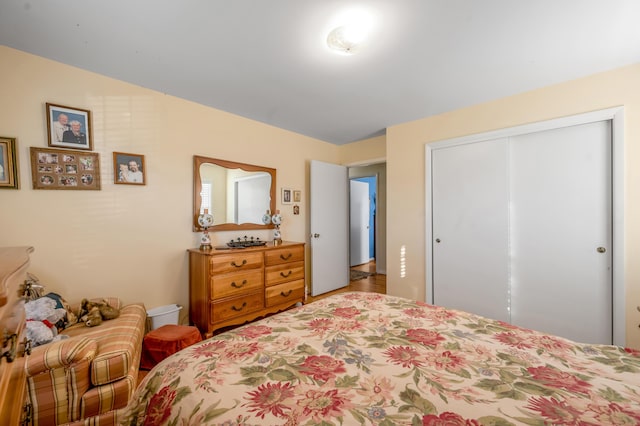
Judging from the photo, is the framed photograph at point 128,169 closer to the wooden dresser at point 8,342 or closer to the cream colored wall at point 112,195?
the cream colored wall at point 112,195

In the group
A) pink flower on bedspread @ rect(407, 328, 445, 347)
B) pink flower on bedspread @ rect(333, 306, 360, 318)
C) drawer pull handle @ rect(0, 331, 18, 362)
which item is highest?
drawer pull handle @ rect(0, 331, 18, 362)

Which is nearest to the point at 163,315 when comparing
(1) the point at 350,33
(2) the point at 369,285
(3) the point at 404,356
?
(3) the point at 404,356

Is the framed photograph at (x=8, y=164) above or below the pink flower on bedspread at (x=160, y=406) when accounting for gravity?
above

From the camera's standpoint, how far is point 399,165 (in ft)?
10.9

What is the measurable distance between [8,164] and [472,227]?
405 cm

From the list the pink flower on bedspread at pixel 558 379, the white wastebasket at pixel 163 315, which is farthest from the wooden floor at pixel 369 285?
the pink flower on bedspread at pixel 558 379

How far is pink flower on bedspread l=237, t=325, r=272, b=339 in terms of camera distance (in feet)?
3.79

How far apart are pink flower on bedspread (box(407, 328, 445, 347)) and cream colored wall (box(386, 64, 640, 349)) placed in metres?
2.08

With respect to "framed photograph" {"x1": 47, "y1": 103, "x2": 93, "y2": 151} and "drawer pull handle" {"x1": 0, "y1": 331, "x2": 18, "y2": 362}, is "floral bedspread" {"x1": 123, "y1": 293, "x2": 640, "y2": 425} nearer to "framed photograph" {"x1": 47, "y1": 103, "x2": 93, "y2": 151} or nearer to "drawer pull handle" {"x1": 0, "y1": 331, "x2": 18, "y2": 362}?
"drawer pull handle" {"x1": 0, "y1": 331, "x2": 18, "y2": 362}

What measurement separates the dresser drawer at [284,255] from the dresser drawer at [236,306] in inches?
14.5

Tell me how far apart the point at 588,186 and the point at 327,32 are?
2.53 m

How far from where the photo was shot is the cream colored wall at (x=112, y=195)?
190 centimetres

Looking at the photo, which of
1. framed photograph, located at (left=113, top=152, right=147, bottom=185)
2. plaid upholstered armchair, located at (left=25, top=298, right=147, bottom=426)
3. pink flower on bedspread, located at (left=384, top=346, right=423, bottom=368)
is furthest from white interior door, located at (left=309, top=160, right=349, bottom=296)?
pink flower on bedspread, located at (left=384, top=346, right=423, bottom=368)

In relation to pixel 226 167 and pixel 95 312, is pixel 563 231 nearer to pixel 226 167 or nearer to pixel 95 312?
pixel 226 167
